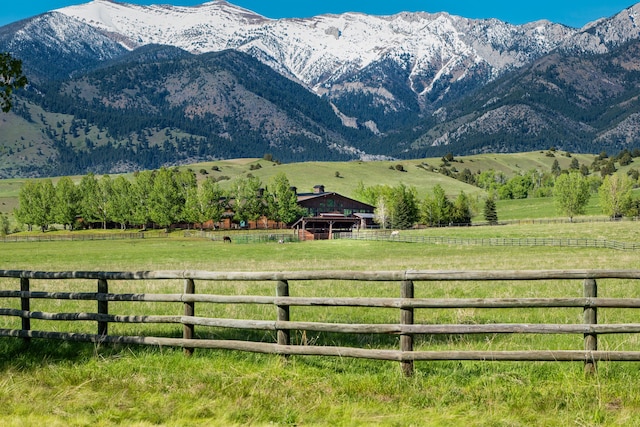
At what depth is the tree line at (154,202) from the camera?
460 ft

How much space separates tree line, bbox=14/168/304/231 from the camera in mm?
140250

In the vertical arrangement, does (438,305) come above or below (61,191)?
below

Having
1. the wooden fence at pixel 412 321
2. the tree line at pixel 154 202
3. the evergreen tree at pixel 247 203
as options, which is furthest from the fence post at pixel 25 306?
the evergreen tree at pixel 247 203

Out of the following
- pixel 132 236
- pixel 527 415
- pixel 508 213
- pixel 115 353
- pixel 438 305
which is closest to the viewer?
pixel 527 415

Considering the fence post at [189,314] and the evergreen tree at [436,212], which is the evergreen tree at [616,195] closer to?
the evergreen tree at [436,212]

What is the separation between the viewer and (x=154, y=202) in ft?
458

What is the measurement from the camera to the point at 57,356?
42.7 ft

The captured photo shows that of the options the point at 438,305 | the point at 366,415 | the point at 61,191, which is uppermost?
the point at 61,191

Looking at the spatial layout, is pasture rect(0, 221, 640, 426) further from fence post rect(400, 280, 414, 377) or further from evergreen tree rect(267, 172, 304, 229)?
evergreen tree rect(267, 172, 304, 229)

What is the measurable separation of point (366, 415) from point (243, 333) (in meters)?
6.15

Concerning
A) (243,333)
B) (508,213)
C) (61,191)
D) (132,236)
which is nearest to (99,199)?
(61,191)

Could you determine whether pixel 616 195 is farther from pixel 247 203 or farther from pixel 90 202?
pixel 90 202

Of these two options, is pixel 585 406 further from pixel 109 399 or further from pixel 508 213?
pixel 508 213

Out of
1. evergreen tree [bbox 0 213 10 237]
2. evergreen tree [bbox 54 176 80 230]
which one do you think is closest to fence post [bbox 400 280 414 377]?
evergreen tree [bbox 54 176 80 230]
